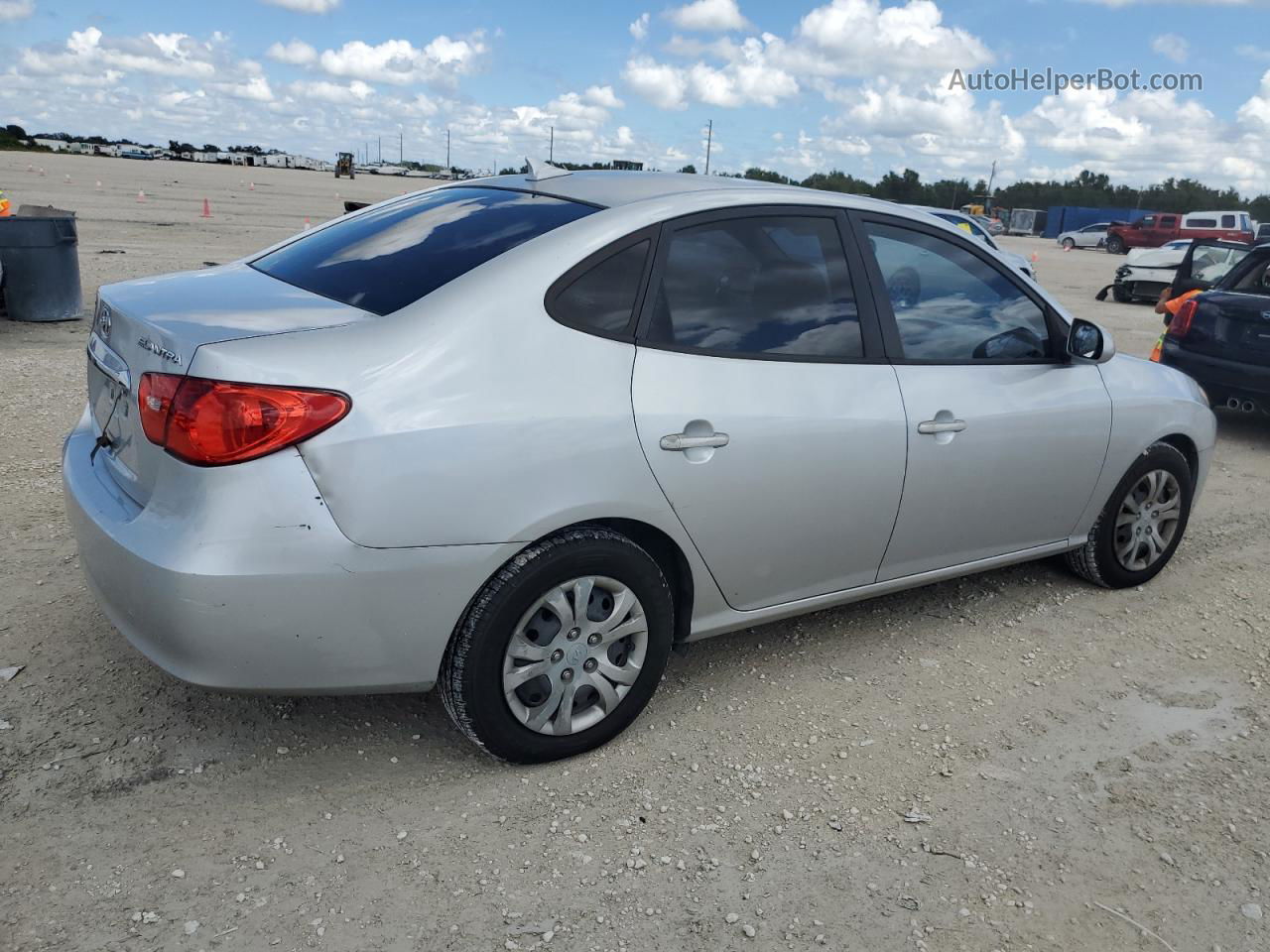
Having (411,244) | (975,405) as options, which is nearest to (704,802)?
(975,405)

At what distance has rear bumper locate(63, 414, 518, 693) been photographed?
8.23 feet

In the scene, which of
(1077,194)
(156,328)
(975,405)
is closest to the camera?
(156,328)

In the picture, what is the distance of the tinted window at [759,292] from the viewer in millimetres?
3172

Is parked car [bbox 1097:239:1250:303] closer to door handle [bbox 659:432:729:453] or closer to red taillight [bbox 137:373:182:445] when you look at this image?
door handle [bbox 659:432:729:453]

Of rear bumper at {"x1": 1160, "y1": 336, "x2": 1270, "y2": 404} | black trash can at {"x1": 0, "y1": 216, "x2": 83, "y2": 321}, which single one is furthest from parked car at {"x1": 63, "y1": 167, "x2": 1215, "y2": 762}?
black trash can at {"x1": 0, "y1": 216, "x2": 83, "y2": 321}

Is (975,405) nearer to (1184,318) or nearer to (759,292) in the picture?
(759,292)

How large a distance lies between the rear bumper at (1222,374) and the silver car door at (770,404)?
16.9ft

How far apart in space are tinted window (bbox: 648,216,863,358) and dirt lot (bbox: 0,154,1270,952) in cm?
123

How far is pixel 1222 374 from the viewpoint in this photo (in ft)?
25.8

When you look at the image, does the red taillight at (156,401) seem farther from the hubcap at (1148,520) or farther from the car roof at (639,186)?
the hubcap at (1148,520)

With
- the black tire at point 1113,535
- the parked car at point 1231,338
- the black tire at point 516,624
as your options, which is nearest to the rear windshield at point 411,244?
the black tire at point 516,624

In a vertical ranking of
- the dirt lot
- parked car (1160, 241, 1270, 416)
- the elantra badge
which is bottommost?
the dirt lot

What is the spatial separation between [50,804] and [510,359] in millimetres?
1698

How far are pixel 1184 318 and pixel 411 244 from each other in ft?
23.0
